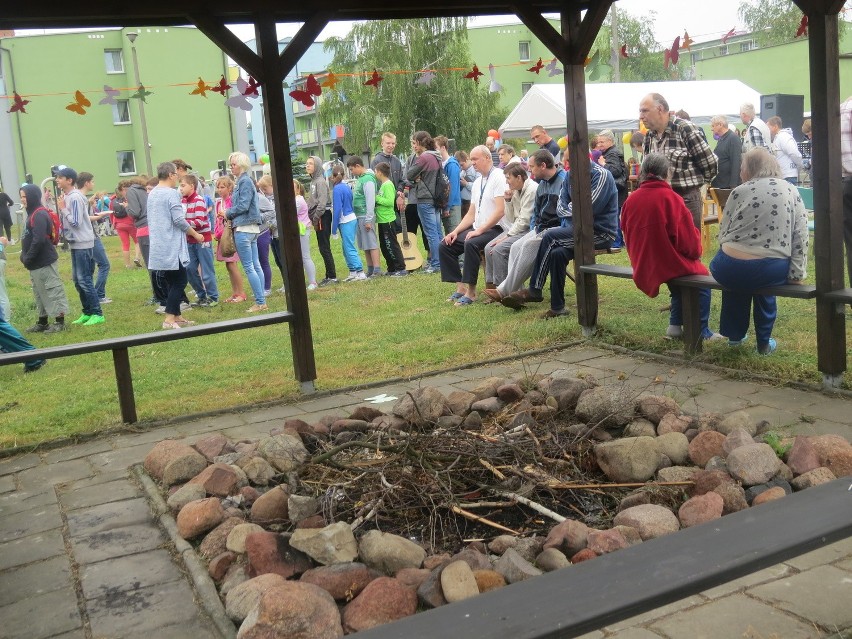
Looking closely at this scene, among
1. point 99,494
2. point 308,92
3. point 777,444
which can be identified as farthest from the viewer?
point 308,92

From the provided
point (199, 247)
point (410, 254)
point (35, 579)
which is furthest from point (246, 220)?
point (35, 579)

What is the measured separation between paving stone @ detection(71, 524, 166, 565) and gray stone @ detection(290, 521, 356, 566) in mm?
889

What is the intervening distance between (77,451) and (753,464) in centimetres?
418

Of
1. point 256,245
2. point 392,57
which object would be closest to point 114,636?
point 256,245

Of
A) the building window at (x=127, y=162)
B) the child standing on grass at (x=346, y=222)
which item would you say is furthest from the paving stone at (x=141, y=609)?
the building window at (x=127, y=162)

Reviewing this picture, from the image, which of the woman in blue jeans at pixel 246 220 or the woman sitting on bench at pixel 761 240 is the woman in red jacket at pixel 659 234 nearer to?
the woman sitting on bench at pixel 761 240

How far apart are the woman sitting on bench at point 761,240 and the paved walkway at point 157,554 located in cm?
62

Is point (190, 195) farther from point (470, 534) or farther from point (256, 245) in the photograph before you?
point (470, 534)

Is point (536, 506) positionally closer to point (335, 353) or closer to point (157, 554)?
point (157, 554)

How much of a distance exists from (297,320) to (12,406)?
2.64 meters

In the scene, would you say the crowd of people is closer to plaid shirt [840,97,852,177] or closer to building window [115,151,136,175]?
plaid shirt [840,97,852,177]

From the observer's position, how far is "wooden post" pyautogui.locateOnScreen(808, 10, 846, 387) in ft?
17.6

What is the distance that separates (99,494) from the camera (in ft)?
16.1

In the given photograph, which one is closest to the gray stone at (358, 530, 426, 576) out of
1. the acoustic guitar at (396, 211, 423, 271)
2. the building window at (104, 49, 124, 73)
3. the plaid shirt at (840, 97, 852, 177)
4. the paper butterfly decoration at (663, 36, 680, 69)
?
the paper butterfly decoration at (663, 36, 680, 69)
